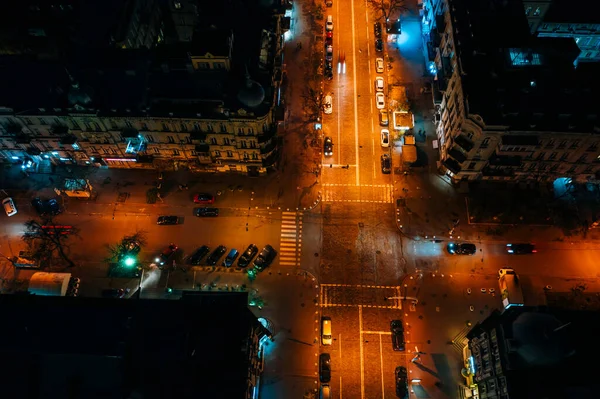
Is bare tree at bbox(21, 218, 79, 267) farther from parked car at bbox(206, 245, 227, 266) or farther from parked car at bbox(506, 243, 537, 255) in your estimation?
parked car at bbox(506, 243, 537, 255)

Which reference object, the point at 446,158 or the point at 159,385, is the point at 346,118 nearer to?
the point at 446,158

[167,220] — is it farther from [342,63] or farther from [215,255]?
[342,63]

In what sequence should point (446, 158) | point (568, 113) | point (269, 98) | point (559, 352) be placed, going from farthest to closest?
point (446, 158) < point (269, 98) < point (568, 113) < point (559, 352)

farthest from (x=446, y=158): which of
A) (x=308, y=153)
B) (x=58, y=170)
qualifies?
(x=58, y=170)

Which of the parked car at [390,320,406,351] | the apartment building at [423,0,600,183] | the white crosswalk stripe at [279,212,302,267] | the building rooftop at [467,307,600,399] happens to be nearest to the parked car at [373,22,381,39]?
the apartment building at [423,0,600,183]

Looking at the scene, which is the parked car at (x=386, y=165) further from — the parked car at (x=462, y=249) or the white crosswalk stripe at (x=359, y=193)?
the parked car at (x=462, y=249)

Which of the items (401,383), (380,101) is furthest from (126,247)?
(380,101)

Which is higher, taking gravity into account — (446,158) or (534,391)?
(446,158)
